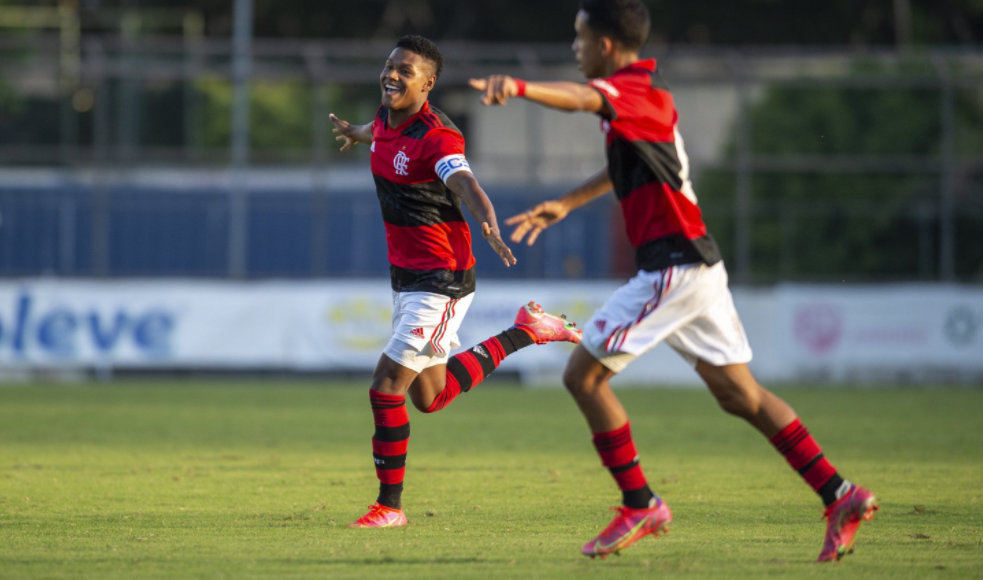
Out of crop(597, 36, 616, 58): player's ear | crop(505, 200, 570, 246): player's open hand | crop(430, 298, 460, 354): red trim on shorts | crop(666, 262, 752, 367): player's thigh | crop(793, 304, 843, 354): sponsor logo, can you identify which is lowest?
crop(793, 304, 843, 354): sponsor logo

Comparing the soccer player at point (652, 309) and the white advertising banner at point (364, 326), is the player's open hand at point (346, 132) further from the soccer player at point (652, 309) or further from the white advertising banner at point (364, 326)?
the white advertising banner at point (364, 326)

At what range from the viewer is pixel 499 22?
38.6 meters

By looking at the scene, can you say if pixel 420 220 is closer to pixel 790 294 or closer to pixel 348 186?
pixel 790 294

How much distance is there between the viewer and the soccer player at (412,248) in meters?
7.19

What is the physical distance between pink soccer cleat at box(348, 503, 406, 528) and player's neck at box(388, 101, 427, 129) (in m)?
2.11

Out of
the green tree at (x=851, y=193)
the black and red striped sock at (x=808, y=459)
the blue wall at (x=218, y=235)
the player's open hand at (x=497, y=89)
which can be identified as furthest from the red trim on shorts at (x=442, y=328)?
the green tree at (x=851, y=193)

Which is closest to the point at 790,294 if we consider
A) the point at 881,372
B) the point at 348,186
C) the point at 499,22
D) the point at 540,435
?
the point at 881,372

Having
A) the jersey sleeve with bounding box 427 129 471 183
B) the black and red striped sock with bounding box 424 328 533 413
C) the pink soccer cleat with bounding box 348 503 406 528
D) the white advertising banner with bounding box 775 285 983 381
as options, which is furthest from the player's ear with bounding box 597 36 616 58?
the white advertising banner with bounding box 775 285 983 381

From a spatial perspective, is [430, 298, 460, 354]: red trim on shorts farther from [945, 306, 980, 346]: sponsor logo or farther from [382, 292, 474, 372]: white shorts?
[945, 306, 980, 346]: sponsor logo

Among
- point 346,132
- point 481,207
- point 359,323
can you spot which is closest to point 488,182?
point 359,323

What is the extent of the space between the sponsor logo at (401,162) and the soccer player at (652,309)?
1507mm

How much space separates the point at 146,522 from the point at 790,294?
1472 cm

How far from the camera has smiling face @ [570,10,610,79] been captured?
5.83 meters

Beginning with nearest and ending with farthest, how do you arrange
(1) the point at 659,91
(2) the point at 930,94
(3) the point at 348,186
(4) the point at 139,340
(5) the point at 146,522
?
1. (1) the point at 659,91
2. (5) the point at 146,522
3. (4) the point at 139,340
4. (3) the point at 348,186
5. (2) the point at 930,94
